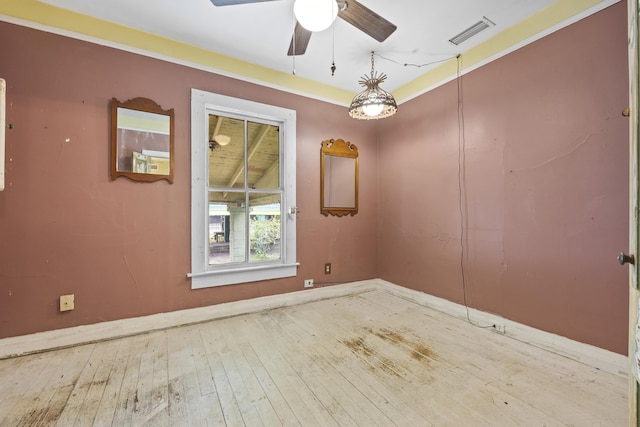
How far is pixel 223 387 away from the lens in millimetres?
1666

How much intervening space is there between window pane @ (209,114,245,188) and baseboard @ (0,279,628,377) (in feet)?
4.24

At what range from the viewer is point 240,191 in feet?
9.68

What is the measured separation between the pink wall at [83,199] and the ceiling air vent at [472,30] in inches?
86.7

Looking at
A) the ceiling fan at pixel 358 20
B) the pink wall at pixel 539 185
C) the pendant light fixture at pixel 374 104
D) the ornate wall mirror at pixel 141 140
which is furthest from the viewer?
the pendant light fixture at pixel 374 104

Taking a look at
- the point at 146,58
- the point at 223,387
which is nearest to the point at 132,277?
the point at 223,387

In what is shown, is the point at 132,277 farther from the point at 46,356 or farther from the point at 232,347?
the point at 232,347

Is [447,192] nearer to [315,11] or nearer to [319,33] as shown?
[319,33]

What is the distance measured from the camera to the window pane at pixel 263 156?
304cm

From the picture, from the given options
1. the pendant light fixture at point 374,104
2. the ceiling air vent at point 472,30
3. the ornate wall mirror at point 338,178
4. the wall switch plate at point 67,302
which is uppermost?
the ceiling air vent at point 472,30

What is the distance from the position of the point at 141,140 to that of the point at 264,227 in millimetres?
Answer: 1431

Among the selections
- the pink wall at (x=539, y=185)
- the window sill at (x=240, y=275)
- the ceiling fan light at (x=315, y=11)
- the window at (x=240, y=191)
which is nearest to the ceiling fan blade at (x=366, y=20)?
Answer: the ceiling fan light at (x=315, y=11)

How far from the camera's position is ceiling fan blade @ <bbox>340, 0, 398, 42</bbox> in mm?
1774

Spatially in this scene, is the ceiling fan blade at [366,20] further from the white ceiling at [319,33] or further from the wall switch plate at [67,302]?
the wall switch plate at [67,302]

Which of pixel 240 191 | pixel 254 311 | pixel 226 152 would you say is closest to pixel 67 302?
pixel 254 311
